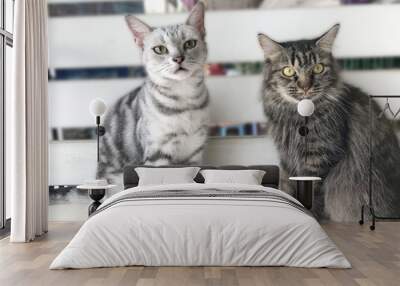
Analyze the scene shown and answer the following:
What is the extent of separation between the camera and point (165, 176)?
5.56 meters

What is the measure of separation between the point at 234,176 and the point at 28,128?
2.12 m

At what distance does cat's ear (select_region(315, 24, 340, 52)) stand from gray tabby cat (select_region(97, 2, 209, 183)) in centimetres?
130

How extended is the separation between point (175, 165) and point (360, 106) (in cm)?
217

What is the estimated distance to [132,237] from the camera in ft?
12.2

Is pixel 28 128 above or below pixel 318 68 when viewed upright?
below

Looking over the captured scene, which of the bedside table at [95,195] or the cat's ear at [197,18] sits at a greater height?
the cat's ear at [197,18]

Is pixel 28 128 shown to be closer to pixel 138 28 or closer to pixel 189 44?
pixel 138 28

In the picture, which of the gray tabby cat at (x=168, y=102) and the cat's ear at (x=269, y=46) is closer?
the gray tabby cat at (x=168, y=102)

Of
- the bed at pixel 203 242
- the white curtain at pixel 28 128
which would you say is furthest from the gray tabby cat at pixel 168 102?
the bed at pixel 203 242

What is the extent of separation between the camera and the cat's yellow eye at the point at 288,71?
579 cm

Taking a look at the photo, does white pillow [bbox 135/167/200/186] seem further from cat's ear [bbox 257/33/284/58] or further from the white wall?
cat's ear [bbox 257/33/284/58]

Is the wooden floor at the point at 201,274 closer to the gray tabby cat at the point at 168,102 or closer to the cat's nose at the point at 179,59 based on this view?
the gray tabby cat at the point at 168,102

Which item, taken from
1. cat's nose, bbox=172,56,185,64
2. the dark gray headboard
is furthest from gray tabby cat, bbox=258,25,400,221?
cat's nose, bbox=172,56,185,64

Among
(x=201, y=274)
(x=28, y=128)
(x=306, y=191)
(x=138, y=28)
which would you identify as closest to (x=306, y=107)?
(x=306, y=191)
